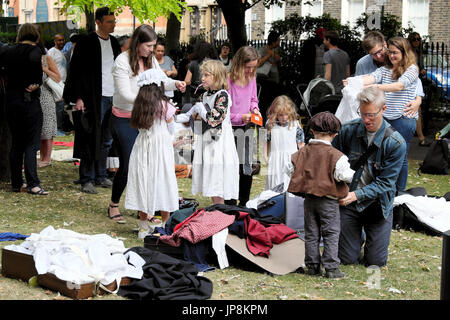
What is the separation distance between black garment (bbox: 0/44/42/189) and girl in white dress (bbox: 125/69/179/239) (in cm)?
261

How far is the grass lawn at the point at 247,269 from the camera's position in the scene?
215 inches

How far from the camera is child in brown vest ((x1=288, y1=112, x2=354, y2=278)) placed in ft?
19.3

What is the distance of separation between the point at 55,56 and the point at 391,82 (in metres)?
8.49

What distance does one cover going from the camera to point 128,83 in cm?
737

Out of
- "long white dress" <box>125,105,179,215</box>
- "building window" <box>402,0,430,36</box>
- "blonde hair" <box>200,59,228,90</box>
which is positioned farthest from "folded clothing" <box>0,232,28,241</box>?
"building window" <box>402,0,430,36</box>

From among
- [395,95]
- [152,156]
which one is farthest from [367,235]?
[395,95]

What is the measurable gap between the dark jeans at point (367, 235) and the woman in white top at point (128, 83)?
6.88 feet

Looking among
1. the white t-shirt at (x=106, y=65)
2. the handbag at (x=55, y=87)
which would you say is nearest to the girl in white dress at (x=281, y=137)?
the white t-shirt at (x=106, y=65)

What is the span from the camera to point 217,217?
623 centimetres

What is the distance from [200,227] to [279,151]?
2.61 m

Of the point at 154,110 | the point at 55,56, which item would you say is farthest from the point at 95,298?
the point at 55,56

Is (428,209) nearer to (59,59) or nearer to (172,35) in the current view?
(59,59)

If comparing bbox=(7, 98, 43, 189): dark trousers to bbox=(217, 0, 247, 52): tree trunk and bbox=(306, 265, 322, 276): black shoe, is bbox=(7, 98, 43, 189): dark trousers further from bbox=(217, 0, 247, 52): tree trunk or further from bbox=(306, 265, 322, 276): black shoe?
bbox=(217, 0, 247, 52): tree trunk
